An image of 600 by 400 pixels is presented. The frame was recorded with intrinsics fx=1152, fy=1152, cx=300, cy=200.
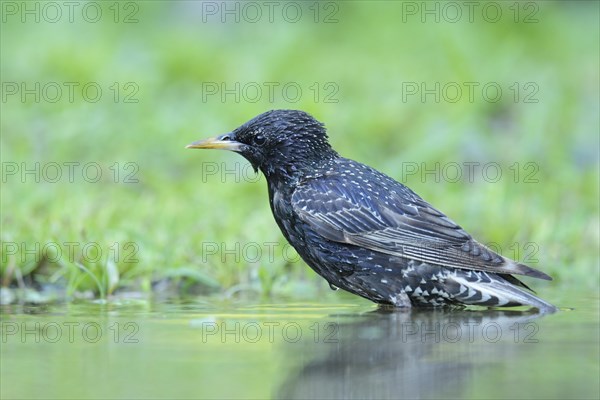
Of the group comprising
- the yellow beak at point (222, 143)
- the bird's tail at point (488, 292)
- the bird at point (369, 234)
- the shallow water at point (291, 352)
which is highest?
the yellow beak at point (222, 143)

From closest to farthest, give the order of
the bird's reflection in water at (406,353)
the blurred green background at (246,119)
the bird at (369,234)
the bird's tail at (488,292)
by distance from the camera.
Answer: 1. the bird's reflection in water at (406,353)
2. the bird's tail at (488,292)
3. the bird at (369,234)
4. the blurred green background at (246,119)

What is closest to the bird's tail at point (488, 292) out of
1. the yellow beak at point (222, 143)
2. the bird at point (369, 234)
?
the bird at point (369, 234)

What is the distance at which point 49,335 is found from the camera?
5.29 metres

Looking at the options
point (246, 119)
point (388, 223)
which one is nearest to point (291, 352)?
point (388, 223)

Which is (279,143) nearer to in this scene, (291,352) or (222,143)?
(222,143)

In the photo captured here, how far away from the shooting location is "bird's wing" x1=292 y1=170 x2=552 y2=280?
6.40 meters

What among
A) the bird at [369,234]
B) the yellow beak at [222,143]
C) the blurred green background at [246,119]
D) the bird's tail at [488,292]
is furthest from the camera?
the blurred green background at [246,119]

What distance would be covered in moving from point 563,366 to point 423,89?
338 inches

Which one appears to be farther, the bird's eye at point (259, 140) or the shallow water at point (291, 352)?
the bird's eye at point (259, 140)

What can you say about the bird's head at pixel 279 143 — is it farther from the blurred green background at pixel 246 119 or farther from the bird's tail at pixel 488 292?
the bird's tail at pixel 488 292

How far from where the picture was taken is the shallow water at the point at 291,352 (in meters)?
4.04

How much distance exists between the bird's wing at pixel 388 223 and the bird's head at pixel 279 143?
0.18 metres

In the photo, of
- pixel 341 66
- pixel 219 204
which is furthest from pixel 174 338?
pixel 341 66

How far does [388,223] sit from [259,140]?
38.6 inches
